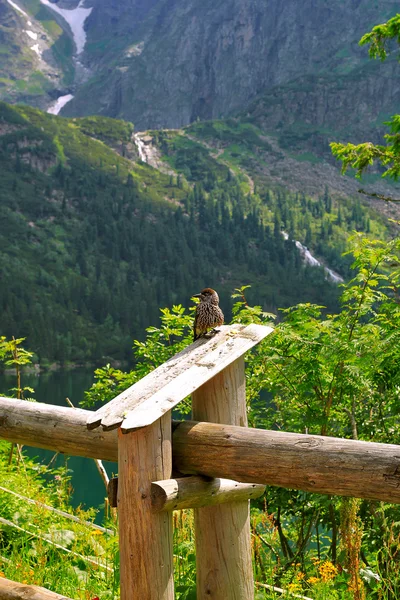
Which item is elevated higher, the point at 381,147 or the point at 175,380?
the point at 381,147

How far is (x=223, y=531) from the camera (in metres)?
3.68

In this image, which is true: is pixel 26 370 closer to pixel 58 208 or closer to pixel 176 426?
pixel 58 208

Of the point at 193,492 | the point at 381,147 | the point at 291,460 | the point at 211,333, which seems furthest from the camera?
the point at 381,147

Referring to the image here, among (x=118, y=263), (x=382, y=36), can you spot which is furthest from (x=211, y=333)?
(x=118, y=263)

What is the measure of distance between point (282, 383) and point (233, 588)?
4.46 m

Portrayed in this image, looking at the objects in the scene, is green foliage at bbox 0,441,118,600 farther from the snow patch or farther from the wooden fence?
the snow patch

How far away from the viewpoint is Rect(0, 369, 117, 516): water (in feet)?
98.5

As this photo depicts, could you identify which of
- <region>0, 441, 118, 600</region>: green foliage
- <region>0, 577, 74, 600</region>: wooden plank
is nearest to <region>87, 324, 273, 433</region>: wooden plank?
<region>0, 577, 74, 600</region>: wooden plank

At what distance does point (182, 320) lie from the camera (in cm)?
879

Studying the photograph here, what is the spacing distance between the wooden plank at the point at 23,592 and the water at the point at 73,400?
8478 mm

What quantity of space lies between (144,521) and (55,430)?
96 cm

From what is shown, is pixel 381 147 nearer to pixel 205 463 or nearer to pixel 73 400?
pixel 205 463

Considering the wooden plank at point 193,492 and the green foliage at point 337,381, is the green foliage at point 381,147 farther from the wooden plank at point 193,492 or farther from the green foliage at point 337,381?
the wooden plank at point 193,492

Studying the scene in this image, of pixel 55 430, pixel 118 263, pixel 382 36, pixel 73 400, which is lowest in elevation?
pixel 73 400
